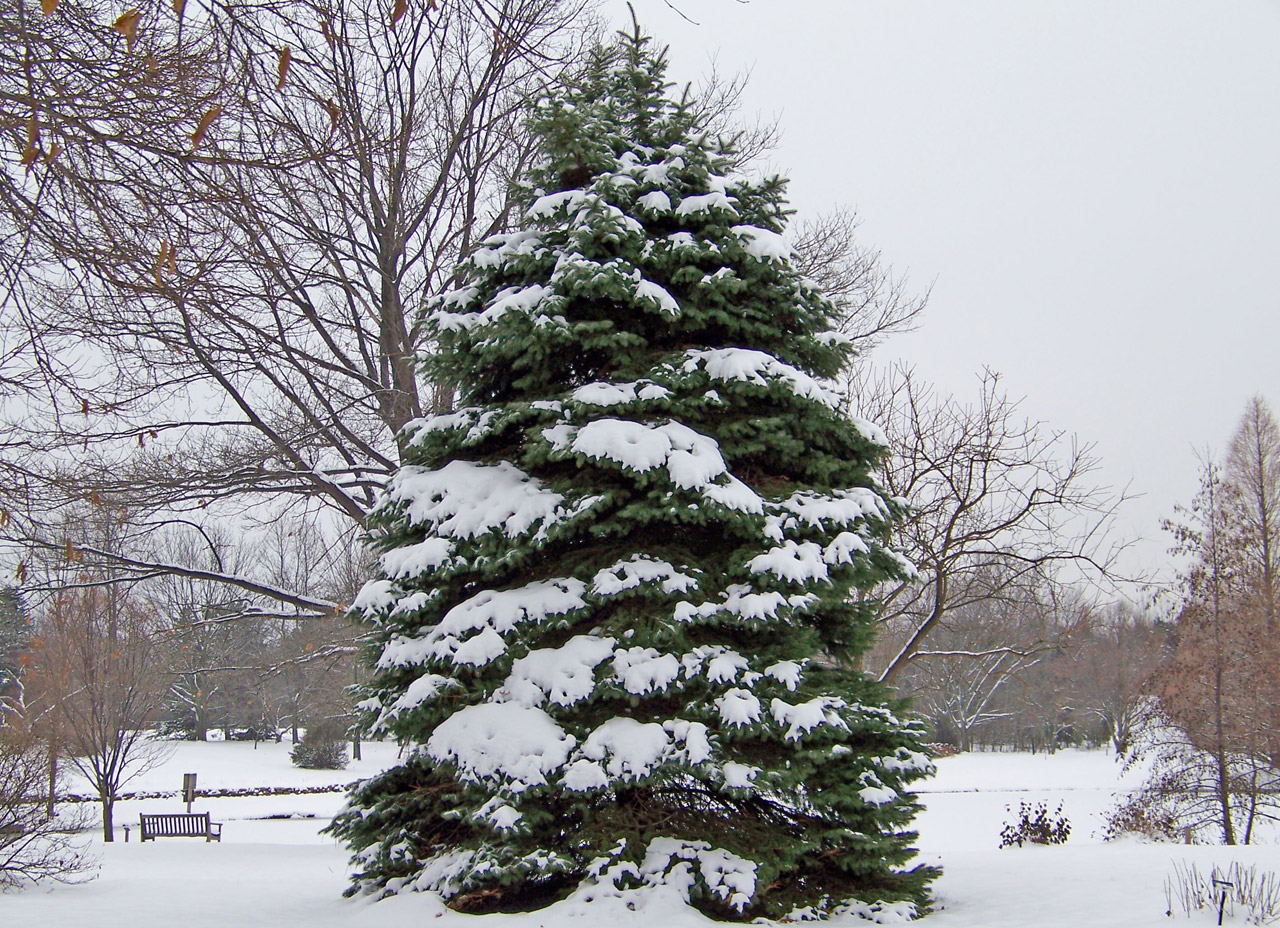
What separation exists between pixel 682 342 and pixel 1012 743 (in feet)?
162

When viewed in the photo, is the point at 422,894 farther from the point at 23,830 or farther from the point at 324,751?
the point at 324,751

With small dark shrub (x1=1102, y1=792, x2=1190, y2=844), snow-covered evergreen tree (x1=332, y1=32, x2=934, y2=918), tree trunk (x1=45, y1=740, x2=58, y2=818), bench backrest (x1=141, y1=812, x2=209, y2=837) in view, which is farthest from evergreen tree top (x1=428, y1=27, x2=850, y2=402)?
small dark shrub (x1=1102, y1=792, x2=1190, y2=844)

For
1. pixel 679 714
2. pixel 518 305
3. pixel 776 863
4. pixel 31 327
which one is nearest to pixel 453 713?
pixel 679 714

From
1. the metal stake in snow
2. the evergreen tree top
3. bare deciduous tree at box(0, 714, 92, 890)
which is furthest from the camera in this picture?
bare deciduous tree at box(0, 714, 92, 890)

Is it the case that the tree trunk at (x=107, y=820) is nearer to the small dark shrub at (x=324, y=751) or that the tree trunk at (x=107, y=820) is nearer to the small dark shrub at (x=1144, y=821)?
the small dark shrub at (x=324, y=751)

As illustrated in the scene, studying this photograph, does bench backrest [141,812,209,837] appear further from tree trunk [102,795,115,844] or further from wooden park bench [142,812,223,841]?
tree trunk [102,795,115,844]

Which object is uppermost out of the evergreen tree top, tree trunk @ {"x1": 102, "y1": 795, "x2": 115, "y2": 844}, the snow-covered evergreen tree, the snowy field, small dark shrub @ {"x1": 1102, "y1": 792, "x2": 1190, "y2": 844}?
the evergreen tree top

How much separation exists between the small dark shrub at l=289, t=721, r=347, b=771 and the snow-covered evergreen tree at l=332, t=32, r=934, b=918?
92.2 feet

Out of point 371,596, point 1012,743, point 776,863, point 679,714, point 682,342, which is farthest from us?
point 1012,743

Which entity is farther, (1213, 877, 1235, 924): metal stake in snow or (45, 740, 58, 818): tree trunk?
(45, 740, 58, 818): tree trunk

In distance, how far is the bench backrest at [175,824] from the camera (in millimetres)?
14914

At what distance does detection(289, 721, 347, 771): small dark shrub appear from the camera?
32062 mm

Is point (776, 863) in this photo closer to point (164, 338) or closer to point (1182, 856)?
point (1182, 856)

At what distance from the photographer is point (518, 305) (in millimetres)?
6391
